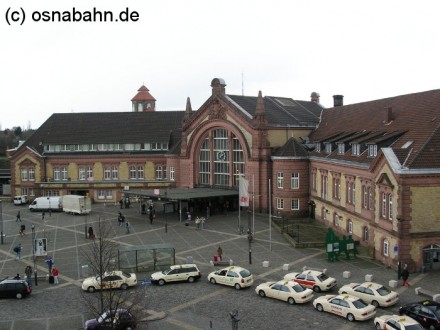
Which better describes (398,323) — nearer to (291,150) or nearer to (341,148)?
(341,148)

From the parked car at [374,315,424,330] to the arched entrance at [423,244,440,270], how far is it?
13170 millimetres

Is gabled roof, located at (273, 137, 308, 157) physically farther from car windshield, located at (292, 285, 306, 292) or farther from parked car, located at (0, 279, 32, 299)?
parked car, located at (0, 279, 32, 299)

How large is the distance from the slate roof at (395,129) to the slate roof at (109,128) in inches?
1153

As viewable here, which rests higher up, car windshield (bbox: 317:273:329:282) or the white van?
the white van

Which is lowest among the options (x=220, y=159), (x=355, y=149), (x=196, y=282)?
(x=196, y=282)

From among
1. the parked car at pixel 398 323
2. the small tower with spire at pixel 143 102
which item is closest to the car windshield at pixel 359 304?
the parked car at pixel 398 323

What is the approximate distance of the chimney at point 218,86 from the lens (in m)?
69.0

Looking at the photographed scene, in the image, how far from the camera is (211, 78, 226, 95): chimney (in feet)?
226

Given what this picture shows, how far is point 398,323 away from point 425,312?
3.19 meters

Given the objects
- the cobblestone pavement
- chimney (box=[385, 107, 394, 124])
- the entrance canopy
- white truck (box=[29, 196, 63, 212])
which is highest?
chimney (box=[385, 107, 394, 124])

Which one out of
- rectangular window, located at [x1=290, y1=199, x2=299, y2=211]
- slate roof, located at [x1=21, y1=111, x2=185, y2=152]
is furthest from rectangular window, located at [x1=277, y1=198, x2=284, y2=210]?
slate roof, located at [x1=21, y1=111, x2=185, y2=152]

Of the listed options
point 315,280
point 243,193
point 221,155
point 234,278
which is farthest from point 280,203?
point 315,280

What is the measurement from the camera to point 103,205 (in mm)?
79062

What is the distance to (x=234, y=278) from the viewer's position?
3475cm
